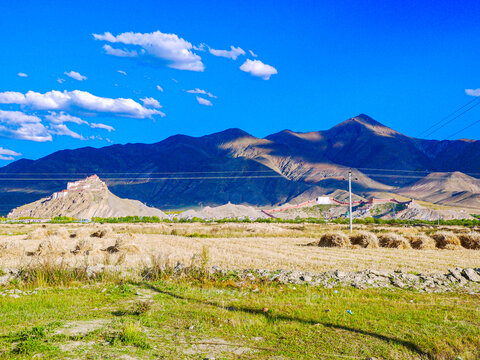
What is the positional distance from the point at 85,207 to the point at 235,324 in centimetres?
11985

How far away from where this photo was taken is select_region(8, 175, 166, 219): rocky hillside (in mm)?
117688

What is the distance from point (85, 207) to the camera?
120m

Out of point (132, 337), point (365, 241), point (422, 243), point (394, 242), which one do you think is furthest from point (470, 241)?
point (132, 337)

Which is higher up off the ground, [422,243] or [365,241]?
[365,241]

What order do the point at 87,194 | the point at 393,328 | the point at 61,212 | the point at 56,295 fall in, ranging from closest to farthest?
1. the point at 393,328
2. the point at 56,295
3. the point at 61,212
4. the point at 87,194

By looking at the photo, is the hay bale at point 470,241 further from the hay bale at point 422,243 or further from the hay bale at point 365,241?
the hay bale at point 365,241

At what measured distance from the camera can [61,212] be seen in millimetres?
118688

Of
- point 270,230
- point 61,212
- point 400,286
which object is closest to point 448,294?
point 400,286

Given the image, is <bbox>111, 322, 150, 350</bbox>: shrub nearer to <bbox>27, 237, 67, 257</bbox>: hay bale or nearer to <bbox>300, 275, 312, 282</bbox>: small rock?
<bbox>300, 275, 312, 282</bbox>: small rock

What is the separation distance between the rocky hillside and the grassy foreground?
11030 cm

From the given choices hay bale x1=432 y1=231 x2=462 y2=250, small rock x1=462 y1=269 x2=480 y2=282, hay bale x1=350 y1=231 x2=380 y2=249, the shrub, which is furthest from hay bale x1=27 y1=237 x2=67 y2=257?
hay bale x1=432 y1=231 x2=462 y2=250

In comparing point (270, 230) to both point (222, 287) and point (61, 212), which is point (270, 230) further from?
point (61, 212)

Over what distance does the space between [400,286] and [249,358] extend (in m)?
8.52

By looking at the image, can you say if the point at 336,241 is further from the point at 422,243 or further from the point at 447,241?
the point at 447,241
